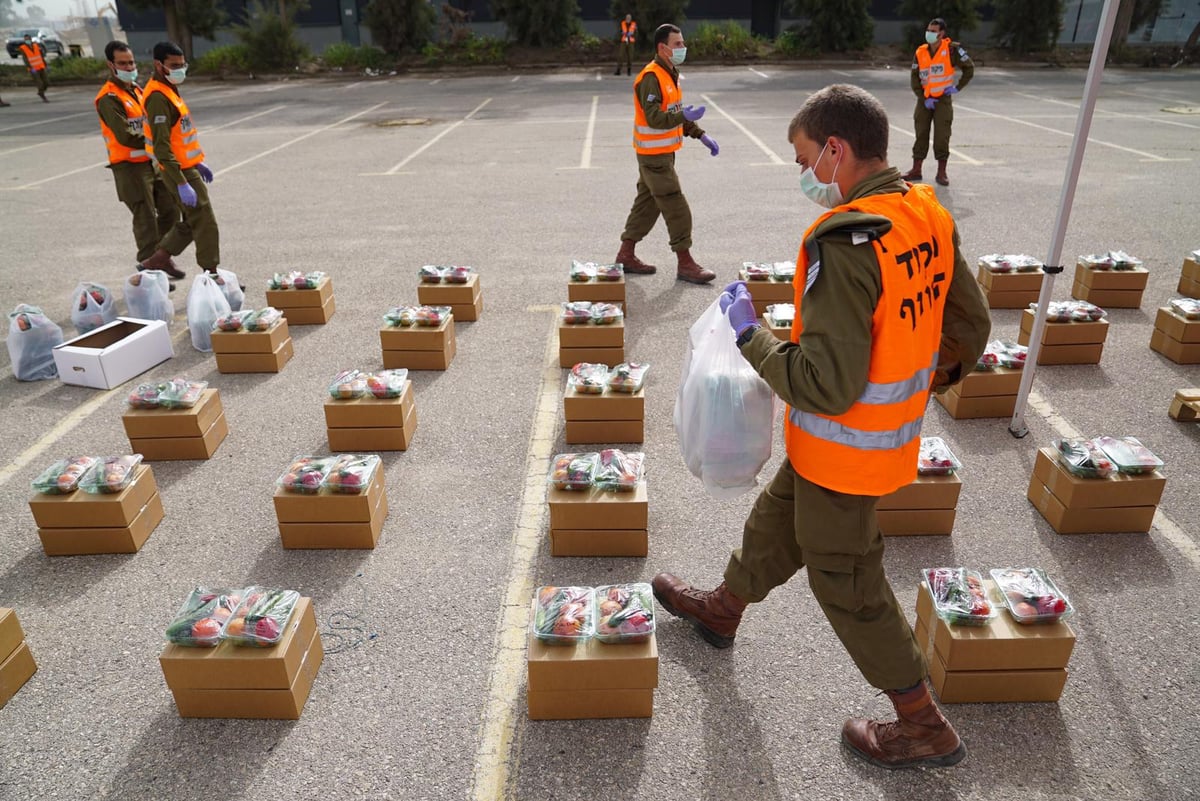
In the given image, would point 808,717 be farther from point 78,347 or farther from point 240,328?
point 78,347

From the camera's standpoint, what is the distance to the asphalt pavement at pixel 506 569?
2891 mm

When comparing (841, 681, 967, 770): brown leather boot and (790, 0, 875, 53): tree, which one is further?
(790, 0, 875, 53): tree

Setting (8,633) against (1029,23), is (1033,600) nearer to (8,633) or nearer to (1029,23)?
(8,633)

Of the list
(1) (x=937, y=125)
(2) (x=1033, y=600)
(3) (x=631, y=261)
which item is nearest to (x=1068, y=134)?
(1) (x=937, y=125)

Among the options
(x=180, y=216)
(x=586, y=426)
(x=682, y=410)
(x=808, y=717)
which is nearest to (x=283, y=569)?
(x=586, y=426)

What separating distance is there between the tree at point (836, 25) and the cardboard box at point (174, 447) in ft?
99.7

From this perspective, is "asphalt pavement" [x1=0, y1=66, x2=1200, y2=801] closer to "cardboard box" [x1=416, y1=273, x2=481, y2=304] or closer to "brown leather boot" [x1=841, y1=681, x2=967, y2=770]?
"brown leather boot" [x1=841, y1=681, x2=967, y2=770]

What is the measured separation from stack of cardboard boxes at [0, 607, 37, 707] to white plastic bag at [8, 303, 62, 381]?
3.52 metres

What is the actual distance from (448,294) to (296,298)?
4.51 ft

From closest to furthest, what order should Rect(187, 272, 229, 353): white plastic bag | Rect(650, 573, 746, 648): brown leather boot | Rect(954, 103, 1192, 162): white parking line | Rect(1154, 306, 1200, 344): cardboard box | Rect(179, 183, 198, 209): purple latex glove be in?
Rect(650, 573, 746, 648): brown leather boot < Rect(1154, 306, 1200, 344): cardboard box < Rect(187, 272, 229, 353): white plastic bag < Rect(179, 183, 198, 209): purple latex glove < Rect(954, 103, 1192, 162): white parking line

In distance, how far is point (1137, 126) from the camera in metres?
15.5

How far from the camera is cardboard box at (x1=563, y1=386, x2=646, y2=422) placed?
16.1 feet

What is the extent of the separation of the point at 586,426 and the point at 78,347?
163 inches

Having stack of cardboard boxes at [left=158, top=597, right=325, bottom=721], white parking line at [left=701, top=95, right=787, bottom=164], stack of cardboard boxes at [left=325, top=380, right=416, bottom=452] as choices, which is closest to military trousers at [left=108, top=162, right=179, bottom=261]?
stack of cardboard boxes at [left=325, top=380, right=416, bottom=452]
